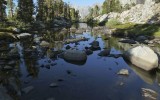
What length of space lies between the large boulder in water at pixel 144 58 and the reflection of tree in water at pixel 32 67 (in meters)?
12.4

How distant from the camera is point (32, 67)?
30.6 metres

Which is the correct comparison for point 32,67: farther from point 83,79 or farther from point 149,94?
point 149,94

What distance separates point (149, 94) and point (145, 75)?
630cm

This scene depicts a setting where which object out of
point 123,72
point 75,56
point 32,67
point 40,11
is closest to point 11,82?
point 32,67

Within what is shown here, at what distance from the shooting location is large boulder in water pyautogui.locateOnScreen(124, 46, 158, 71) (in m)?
29.2

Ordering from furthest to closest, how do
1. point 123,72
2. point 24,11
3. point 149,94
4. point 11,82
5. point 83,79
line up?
1. point 24,11
2. point 123,72
3. point 83,79
4. point 11,82
5. point 149,94

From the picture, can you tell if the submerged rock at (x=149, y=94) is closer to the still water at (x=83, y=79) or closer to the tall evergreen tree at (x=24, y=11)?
the still water at (x=83, y=79)

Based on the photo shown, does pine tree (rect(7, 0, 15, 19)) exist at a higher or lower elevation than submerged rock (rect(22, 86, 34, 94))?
higher

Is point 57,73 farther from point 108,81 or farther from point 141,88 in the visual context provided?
point 141,88

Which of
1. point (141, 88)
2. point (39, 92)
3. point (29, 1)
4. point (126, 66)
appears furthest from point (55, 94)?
point (29, 1)

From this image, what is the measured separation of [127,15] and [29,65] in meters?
102

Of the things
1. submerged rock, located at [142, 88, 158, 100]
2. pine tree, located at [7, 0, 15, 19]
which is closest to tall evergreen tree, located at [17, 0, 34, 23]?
pine tree, located at [7, 0, 15, 19]

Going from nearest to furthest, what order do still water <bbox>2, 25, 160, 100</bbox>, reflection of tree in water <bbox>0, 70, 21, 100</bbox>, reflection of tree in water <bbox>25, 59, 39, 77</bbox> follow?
reflection of tree in water <bbox>0, 70, 21, 100</bbox> < still water <bbox>2, 25, 160, 100</bbox> < reflection of tree in water <bbox>25, 59, 39, 77</bbox>

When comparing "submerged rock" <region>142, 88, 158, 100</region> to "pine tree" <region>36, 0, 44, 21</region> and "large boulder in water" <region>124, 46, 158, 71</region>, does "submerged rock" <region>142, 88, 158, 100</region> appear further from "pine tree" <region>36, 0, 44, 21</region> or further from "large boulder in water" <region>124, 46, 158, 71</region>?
"pine tree" <region>36, 0, 44, 21</region>
